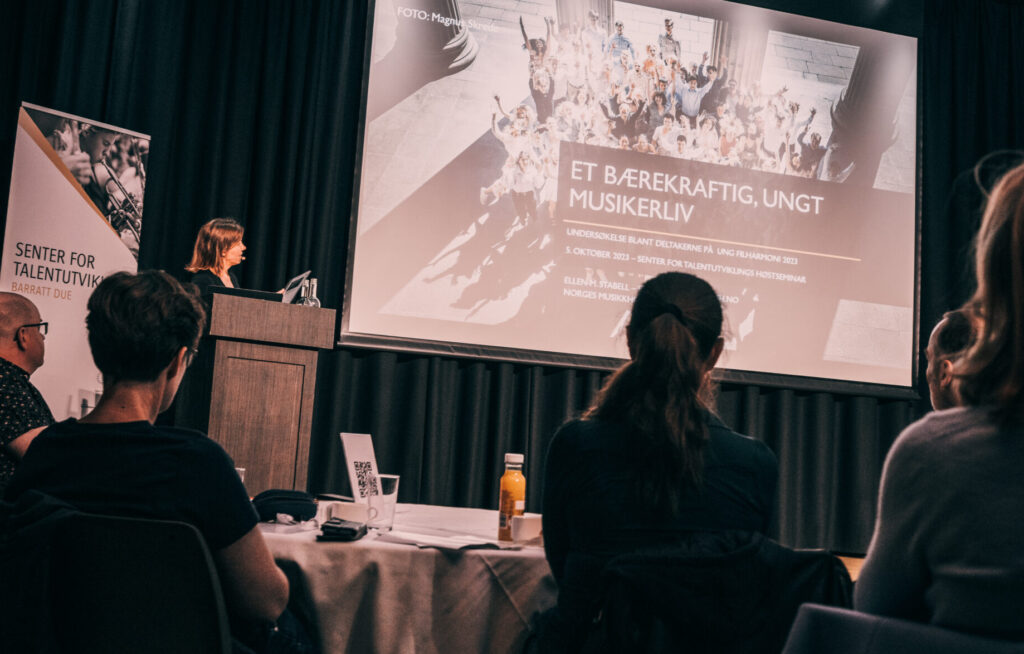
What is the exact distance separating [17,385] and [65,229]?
171cm

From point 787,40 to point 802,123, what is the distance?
492 millimetres

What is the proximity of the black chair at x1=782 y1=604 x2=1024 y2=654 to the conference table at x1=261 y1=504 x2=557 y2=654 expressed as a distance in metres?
0.73

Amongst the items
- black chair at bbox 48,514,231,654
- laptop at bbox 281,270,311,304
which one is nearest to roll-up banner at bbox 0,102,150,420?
laptop at bbox 281,270,311,304

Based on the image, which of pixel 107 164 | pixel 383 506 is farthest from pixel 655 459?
pixel 107 164

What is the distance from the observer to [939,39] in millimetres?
5523

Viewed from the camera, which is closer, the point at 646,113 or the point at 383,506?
the point at 383,506

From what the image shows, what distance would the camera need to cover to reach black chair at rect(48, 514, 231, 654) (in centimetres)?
118

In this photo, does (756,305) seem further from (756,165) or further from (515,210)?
(515,210)

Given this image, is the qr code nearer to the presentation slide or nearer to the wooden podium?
the wooden podium

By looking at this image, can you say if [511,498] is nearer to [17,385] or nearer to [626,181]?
[17,385]

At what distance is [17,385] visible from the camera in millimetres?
2436

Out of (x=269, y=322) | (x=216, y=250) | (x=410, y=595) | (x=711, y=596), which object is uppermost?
(x=216, y=250)
